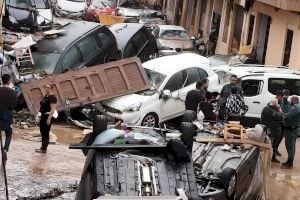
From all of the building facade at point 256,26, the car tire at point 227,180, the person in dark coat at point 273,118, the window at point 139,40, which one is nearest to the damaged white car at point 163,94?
the person in dark coat at point 273,118

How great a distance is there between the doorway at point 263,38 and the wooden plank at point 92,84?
1005 centimetres

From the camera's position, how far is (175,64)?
16.4 meters

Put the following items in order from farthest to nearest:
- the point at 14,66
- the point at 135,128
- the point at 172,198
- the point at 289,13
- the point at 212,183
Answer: the point at 289,13 < the point at 14,66 < the point at 135,128 < the point at 212,183 < the point at 172,198

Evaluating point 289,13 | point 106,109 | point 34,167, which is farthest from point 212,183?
point 289,13

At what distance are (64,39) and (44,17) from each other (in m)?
8.95

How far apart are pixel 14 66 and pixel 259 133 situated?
906cm

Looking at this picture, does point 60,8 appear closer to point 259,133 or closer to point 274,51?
point 274,51

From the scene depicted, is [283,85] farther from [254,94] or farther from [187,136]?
[187,136]

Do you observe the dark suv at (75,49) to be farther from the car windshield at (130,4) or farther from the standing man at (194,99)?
the car windshield at (130,4)

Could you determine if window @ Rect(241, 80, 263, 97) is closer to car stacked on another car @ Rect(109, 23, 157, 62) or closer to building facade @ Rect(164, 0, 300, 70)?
building facade @ Rect(164, 0, 300, 70)

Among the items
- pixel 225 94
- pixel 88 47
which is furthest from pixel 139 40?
pixel 225 94

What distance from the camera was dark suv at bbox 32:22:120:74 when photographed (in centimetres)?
1719

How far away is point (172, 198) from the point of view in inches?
241

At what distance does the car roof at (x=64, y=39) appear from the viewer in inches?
699
